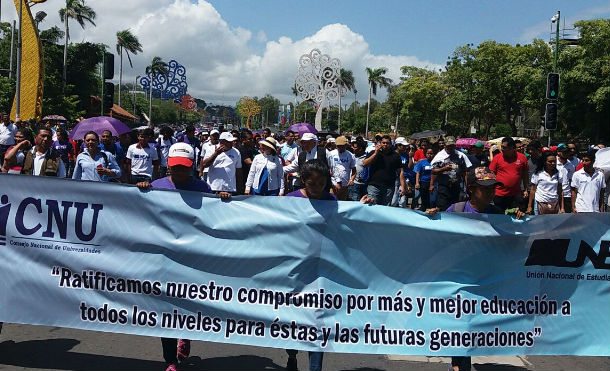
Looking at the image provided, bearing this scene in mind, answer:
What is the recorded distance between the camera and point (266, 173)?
8.79m

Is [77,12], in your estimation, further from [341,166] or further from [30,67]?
[341,166]

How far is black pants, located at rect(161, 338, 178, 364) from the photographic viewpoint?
437cm

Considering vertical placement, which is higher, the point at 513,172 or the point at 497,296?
the point at 513,172

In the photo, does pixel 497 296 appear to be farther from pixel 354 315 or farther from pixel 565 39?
pixel 565 39

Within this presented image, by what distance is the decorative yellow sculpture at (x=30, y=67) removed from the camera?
2227 centimetres

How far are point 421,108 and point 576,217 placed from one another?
60.6 metres

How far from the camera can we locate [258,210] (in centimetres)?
442

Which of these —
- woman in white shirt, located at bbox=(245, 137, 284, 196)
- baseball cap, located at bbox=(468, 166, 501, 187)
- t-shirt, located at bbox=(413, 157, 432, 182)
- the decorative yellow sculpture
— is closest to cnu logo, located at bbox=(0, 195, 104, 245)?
baseball cap, located at bbox=(468, 166, 501, 187)

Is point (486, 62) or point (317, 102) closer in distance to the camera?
point (317, 102)

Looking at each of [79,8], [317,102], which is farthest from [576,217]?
[79,8]

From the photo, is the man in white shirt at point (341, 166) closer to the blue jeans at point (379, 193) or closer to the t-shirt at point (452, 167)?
the blue jeans at point (379, 193)

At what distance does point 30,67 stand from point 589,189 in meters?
20.4

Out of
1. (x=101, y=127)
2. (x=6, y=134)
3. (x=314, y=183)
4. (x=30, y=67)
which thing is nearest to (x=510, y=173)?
(x=314, y=183)

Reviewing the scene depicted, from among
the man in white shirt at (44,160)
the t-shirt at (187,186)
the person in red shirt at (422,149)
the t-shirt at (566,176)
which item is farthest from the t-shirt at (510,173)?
the man in white shirt at (44,160)
